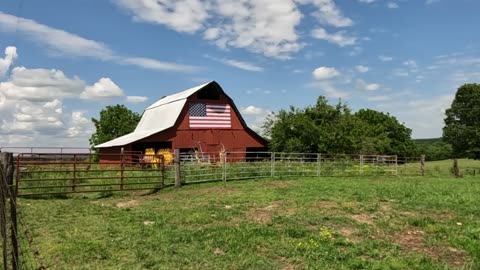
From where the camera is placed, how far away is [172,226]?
8016 millimetres

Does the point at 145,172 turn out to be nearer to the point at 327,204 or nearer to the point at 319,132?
the point at 327,204

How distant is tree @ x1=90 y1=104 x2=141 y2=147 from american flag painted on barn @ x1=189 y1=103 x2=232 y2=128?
2744 centimetres

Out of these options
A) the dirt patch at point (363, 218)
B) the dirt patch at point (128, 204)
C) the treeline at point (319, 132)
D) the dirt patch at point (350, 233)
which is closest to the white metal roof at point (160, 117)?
the treeline at point (319, 132)

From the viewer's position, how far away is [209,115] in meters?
30.4

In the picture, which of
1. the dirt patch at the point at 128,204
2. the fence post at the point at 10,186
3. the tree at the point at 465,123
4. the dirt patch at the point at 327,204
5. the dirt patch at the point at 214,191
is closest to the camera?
the fence post at the point at 10,186

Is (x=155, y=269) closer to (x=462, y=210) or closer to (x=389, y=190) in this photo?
(x=462, y=210)

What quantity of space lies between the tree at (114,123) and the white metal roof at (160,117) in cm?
1923

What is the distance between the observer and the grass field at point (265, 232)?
5812 mm

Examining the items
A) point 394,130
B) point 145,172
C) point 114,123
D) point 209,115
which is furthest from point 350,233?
point 394,130

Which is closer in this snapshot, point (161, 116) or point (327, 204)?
point (327, 204)

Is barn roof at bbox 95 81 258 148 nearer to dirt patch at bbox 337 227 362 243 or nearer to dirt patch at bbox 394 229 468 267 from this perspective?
dirt patch at bbox 337 227 362 243

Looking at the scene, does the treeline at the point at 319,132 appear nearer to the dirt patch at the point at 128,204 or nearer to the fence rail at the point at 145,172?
the fence rail at the point at 145,172

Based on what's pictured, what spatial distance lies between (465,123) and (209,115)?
135 ft

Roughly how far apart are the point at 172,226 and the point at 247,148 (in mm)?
25129
